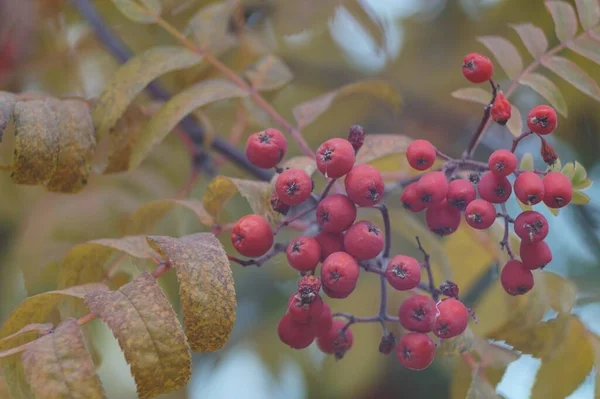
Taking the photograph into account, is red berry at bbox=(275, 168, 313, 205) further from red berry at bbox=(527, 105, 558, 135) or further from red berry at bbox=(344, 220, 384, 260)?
red berry at bbox=(527, 105, 558, 135)

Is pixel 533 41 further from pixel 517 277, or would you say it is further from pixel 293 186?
pixel 293 186

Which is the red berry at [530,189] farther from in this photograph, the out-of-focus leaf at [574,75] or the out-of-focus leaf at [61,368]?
the out-of-focus leaf at [61,368]

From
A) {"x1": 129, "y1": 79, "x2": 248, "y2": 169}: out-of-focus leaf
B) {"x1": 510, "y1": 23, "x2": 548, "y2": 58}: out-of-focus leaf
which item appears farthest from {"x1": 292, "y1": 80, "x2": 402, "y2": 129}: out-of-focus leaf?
{"x1": 510, "y1": 23, "x2": 548, "y2": 58}: out-of-focus leaf

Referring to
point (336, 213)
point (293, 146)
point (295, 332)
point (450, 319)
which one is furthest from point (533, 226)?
point (293, 146)

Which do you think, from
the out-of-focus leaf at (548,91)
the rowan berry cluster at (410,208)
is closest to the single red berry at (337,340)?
the rowan berry cluster at (410,208)

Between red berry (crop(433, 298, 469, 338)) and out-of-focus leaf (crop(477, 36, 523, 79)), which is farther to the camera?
out-of-focus leaf (crop(477, 36, 523, 79))

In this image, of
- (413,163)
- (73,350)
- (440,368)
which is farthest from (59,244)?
(440,368)
